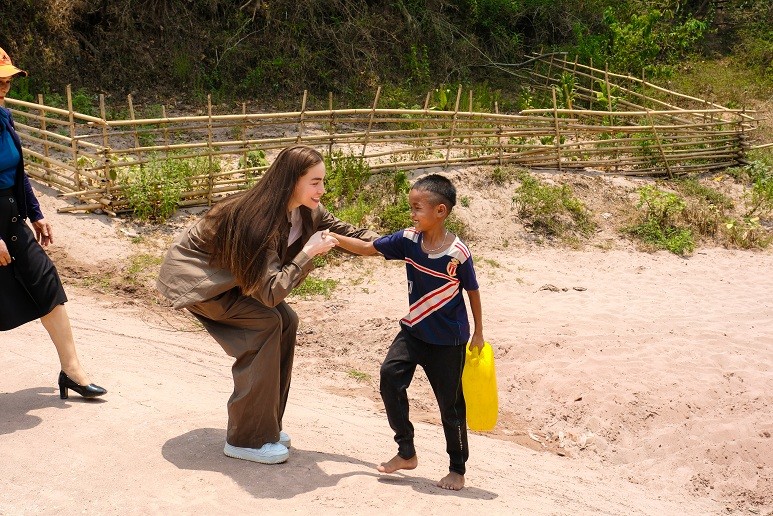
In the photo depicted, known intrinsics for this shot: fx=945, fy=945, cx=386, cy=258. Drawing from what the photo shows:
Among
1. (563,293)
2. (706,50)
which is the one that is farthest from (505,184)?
(706,50)

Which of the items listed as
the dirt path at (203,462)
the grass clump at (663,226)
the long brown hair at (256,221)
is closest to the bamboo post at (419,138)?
the grass clump at (663,226)

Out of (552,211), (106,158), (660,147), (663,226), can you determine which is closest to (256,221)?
(106,158)

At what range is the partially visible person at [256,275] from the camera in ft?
12.5

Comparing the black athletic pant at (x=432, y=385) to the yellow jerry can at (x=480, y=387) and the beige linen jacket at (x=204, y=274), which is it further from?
the beige linen jacket at (x=204, y=274)

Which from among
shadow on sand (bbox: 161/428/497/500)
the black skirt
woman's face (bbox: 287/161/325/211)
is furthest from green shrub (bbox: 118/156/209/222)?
woman's face (bbox: 287/161/325/211)

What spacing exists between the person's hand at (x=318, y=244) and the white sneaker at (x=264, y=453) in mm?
912

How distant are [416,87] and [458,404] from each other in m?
10.6

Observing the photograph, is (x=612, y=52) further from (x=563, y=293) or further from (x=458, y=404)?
(x=458, y=404)

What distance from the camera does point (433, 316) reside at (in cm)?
410

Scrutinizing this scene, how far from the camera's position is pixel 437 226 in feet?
13.4

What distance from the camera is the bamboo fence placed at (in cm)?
858

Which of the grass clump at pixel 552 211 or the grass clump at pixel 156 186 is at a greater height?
the grass clump at pixel 156 186

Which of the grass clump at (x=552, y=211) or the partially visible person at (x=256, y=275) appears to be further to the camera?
the grass clump at (x=552, y=211)

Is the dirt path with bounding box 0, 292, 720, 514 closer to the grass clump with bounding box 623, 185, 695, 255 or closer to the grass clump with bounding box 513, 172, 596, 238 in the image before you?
the grass clump with bounding box 513, 172, 596, 238
